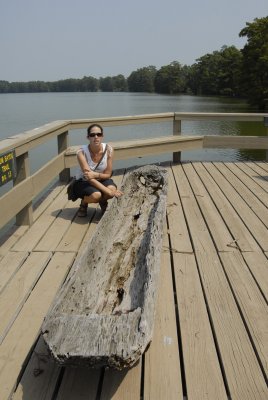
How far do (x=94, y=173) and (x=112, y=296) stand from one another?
197 cm

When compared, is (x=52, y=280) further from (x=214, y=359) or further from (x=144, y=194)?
(x=144, y=194)

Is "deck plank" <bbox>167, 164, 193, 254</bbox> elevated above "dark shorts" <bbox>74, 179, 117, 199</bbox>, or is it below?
below

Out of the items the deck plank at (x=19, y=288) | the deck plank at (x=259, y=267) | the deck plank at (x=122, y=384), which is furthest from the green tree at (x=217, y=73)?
the deck plank at (x=122, y=384)

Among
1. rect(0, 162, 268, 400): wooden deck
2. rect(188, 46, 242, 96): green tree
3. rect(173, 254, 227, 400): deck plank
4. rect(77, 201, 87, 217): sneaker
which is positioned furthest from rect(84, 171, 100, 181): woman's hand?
rect(188, 46, 242, 96): green tree

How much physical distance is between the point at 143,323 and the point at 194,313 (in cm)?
74

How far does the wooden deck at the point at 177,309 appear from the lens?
1854mm

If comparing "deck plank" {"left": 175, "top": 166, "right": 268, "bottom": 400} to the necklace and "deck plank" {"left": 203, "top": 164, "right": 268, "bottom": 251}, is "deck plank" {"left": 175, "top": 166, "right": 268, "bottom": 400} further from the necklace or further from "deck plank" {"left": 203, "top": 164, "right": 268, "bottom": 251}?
the necklace

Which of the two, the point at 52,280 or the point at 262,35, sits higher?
the point at 262,35

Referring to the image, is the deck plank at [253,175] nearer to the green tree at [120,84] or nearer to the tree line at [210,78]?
the tree line at [210,78]

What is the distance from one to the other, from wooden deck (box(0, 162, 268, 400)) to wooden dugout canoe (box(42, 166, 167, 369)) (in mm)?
246

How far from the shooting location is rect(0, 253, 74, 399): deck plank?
193 cm

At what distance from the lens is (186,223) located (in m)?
4.05

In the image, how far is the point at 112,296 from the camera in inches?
92.6

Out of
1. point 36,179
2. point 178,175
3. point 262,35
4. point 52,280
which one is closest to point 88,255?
point 52,280
